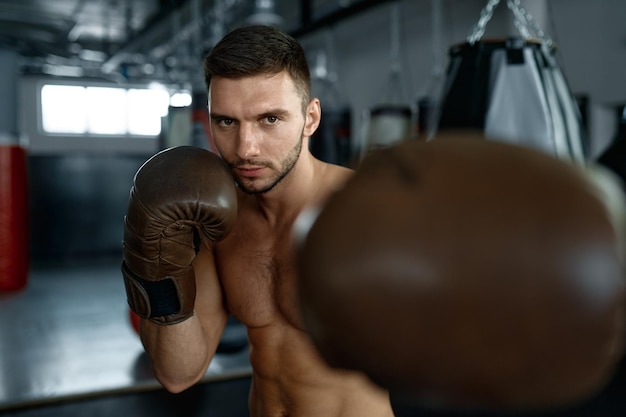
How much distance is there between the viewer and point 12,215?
465 cm

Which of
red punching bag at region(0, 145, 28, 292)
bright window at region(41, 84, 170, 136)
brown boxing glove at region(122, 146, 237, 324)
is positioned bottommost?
red punching bag at region(0, 145, 28, 292)

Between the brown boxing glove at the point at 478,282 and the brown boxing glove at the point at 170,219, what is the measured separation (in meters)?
0.68

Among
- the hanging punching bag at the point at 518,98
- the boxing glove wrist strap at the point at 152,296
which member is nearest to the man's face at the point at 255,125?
the boxing glove wrist strap at the point at 152,296

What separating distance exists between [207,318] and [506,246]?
1.08 meters

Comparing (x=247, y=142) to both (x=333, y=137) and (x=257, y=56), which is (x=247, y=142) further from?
(x=333, y=137)

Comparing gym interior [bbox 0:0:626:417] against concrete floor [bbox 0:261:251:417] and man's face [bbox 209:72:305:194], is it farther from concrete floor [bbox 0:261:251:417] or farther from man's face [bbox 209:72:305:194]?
man's face [bbox 209:72:305:194]

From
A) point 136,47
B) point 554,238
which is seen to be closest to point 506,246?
point 554,238

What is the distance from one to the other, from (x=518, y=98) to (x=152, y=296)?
985 mm

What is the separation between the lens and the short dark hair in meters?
1.12

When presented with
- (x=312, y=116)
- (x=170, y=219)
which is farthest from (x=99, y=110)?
(x=170, y=219)

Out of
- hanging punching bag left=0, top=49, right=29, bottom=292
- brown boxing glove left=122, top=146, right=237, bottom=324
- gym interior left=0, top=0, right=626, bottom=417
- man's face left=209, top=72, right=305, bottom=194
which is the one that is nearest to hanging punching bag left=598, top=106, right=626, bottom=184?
gym interior left=0, top=0, right=626, bottom=417

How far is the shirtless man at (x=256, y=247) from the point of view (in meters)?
1.07

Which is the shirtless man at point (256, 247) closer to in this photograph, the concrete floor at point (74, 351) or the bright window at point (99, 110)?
the concrete floor at point (74, 351)

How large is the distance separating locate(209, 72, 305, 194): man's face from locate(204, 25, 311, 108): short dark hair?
18 millimetres
